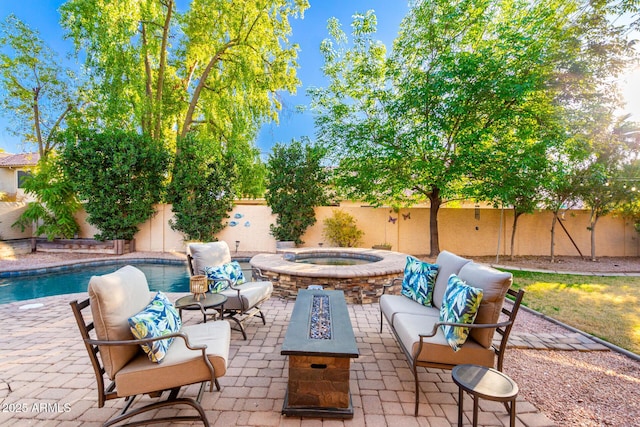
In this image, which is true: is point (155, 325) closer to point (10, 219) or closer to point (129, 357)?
point (129, 357)

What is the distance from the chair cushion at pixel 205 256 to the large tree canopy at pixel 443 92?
18.9 feet

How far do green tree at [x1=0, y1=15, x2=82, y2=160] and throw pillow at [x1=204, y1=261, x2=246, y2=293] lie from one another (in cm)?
1064

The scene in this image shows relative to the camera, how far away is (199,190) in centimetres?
1017

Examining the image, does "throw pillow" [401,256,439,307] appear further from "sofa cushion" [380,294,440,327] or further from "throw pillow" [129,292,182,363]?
"throw pillow" [129,292,182,363]

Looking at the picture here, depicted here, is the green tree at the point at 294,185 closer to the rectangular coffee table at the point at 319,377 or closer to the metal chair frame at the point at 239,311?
the metal chair frame at the point at 239,311

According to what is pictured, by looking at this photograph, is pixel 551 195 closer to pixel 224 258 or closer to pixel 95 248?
pixel 224 258

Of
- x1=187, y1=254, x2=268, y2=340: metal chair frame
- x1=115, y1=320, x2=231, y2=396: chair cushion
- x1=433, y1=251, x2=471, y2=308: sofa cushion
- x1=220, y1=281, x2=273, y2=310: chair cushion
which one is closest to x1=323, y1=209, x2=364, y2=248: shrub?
x1=187, y1=254, x2=268, y2=340: metal chair frame

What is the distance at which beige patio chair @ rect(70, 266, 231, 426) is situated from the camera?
184 centimetres

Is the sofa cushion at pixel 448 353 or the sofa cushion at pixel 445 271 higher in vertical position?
the sofa cushion at pixel 445 271

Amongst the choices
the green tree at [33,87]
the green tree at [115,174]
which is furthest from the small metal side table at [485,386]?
the green tree at [33,87]

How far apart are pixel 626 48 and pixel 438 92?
331 cm

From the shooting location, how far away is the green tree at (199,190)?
32.5 feet

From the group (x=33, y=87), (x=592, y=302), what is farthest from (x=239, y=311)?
(x=33, y=87)

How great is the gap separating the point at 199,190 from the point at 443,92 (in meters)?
8.40
